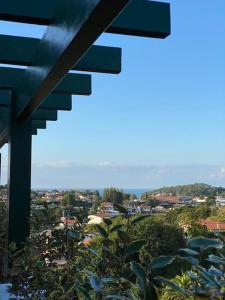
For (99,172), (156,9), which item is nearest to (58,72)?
(156,9)

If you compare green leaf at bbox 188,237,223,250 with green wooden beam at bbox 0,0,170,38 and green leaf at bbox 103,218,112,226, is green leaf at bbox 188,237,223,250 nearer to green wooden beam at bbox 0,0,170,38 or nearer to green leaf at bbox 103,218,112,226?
green leaf at bbox 103,218,112,226

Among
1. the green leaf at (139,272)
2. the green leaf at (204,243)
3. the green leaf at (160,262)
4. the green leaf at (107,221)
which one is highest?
the green leaf at (107,221)

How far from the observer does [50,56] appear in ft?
9.32

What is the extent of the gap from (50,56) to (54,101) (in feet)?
7.87

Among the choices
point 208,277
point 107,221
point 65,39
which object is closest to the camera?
point 208,277

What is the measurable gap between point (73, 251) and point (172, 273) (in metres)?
2.80

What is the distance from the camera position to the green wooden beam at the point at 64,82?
14.9 feet

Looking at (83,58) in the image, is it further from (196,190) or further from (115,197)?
(196,190)

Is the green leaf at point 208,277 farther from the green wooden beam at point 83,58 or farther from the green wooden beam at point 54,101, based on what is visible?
the green wooden beam at point 54,101

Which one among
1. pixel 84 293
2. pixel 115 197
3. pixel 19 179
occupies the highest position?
pixel 19 179

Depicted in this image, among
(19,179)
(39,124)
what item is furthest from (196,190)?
(19,179)

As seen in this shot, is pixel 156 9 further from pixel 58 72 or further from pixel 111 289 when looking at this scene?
pixel 111 289

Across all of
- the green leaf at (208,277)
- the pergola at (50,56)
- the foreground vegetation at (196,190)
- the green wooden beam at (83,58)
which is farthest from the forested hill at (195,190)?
the green leaf at (208,277)

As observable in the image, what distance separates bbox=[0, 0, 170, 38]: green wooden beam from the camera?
2.54m
